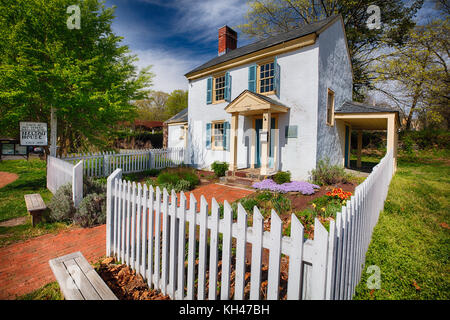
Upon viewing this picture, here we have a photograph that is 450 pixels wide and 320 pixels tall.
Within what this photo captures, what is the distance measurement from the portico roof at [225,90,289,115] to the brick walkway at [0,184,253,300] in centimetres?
648

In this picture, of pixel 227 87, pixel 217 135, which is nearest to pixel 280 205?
pixel 217 135

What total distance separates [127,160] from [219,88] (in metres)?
6.02

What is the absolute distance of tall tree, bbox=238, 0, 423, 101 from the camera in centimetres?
1540

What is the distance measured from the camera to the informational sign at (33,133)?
6.02 metres

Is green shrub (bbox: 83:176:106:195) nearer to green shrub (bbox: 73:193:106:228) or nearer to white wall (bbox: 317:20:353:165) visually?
green shrub (bbox: 73:193:106:228)

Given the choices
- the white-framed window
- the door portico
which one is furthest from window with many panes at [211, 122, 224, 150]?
the door portico

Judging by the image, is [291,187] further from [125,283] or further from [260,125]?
[125,283]

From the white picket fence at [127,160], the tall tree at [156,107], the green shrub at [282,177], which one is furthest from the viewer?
the tall tree at [156,107]

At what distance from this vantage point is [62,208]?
188 inches

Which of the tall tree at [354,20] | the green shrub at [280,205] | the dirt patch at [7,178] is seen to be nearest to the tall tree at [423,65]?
the tall tree at [354,20]

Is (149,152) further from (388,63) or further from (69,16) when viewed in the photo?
(388,63)

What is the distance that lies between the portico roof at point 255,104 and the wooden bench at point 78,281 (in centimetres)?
730

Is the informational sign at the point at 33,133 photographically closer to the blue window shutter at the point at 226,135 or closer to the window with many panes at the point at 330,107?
the blue window shutter at the point at 226,135

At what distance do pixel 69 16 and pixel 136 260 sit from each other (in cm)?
869
